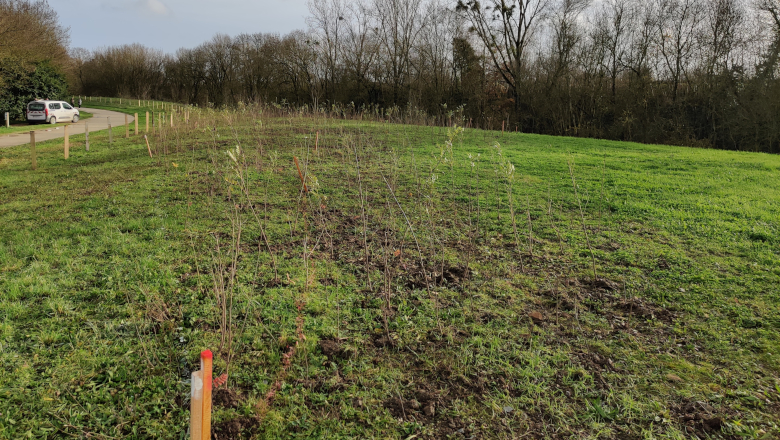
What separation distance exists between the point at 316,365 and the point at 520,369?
4.31 ft

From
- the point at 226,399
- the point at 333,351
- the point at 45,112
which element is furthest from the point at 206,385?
the point at 45,112

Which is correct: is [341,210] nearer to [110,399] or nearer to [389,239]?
[389,239]

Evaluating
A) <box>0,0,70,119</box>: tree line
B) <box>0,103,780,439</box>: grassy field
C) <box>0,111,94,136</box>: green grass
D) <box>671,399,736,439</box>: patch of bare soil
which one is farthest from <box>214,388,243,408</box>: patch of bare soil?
<box>0,0,70,119</box>: tree line

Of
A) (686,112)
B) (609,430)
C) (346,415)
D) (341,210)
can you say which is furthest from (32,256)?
(686,112)

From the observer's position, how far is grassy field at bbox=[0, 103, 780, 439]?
7.43 feet

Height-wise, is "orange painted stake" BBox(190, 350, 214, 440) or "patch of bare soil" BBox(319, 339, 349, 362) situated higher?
"orange painted stake" BBox(190, 350, 214, 440)

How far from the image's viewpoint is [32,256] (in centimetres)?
407

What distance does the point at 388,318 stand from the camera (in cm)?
319

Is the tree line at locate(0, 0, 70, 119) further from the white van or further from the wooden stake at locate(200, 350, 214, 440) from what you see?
the wooden stake at locate(200, 350, 214, 440)

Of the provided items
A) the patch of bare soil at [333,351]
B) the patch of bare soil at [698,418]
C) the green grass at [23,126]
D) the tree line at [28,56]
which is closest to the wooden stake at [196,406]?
the patch of bare soil at [333,351]

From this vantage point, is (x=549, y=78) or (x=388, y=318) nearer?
(x=388, y=318)

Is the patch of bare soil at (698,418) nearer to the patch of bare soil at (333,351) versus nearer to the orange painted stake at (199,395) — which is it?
the patch of bare soil at (333,351)

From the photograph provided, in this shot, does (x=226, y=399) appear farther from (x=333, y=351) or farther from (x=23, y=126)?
(x=23, y=126)

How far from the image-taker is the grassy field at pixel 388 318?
89.1 inches
